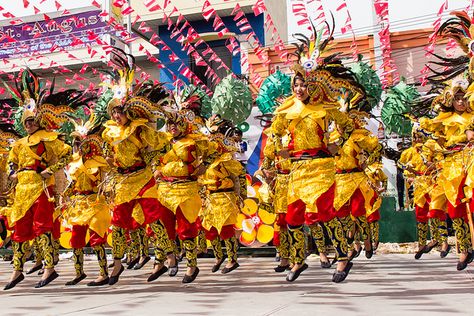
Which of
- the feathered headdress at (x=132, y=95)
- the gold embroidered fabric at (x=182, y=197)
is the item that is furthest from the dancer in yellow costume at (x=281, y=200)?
the feathered headdress at (x=132, y=95)

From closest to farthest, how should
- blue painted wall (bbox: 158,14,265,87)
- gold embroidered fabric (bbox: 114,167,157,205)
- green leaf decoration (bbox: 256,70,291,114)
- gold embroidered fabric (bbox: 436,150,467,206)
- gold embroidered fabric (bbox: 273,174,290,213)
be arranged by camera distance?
gold embroidered fabric (bbox: 114,167,157,205) → gold embroidered fabric (bbox: 436,150,467,206) → gold embroidered fabric (bbox: 273,174,290,213) → green leaf decoration (bbox: 256,70,291,114) → blue painted wall (bbox: 158,14,265,87)

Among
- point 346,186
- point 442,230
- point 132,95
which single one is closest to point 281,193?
point 346,186

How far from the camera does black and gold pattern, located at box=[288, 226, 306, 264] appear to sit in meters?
6.12

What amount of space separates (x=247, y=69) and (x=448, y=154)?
498 inches

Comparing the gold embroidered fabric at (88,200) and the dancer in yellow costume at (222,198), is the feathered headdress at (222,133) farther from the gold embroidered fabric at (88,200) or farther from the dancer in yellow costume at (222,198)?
A: the gold embroidered fabric at (88,200)

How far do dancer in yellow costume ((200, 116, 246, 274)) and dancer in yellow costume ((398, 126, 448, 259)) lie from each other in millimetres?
2971

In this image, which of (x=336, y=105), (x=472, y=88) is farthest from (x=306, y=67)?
(x=472, y=88)

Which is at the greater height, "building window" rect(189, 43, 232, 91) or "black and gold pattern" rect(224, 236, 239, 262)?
"building window" rect(189, 43, 232, 91)

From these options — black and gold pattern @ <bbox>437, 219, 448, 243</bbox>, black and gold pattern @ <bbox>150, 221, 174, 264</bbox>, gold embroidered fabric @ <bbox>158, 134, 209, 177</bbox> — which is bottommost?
black and gold pattern @ <bbox>437, 219, 448, 243</bbox>

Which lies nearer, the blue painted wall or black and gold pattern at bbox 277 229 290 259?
black and gold pattern at bbox 277 229 290 259

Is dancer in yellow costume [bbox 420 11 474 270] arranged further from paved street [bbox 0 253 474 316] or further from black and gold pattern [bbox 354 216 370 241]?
black and gold pattern [bbox 354 216 370 241]

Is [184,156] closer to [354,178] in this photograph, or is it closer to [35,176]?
[35,176]

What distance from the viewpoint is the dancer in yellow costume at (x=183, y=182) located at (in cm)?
688

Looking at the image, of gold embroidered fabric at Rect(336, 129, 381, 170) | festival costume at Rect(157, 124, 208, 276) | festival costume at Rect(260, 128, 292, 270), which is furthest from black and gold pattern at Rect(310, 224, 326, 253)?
festival costume at Rect(157, 124, 208, 276)
